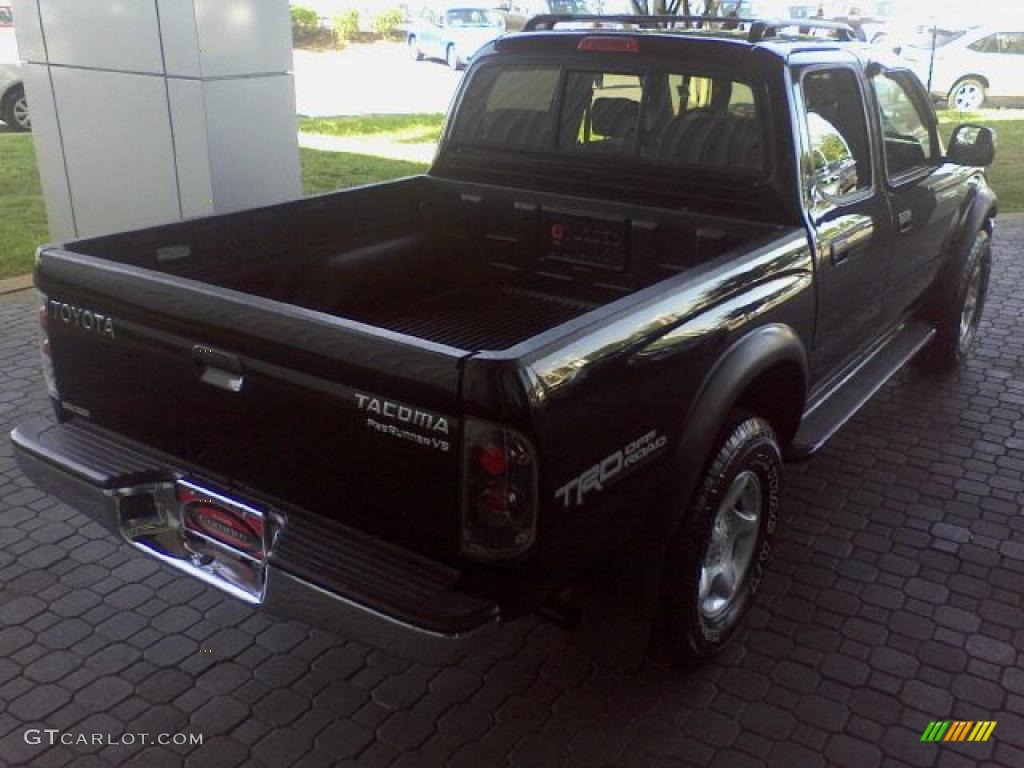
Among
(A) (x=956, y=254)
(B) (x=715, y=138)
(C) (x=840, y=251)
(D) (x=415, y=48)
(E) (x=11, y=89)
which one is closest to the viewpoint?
(C) (x=840, y=251)

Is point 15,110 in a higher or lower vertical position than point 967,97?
higher

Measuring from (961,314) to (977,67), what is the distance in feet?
46.5

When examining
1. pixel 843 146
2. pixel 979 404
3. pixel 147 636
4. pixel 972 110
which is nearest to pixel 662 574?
pixel 147 636

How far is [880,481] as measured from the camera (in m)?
4.66

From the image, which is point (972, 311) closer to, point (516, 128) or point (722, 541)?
point (516, 128)

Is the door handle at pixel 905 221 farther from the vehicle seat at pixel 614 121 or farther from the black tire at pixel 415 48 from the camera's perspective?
the black tire at pixel 415 48

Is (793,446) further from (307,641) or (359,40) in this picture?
(359,40)

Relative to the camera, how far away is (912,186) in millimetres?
4602

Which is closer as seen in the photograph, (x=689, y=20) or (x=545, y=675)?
(x=545, y=675)

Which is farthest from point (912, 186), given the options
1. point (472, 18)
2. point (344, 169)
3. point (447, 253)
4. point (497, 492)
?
point (472, 18)

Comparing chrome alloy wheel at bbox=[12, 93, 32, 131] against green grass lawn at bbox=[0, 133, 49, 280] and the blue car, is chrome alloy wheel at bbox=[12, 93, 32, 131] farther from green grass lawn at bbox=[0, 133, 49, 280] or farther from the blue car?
the blue car

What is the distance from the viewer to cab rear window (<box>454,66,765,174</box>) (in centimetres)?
388

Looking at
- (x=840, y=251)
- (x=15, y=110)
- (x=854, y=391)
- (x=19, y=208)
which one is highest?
(x=840, y=251)

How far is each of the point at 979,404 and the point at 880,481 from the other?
50.1 inches
